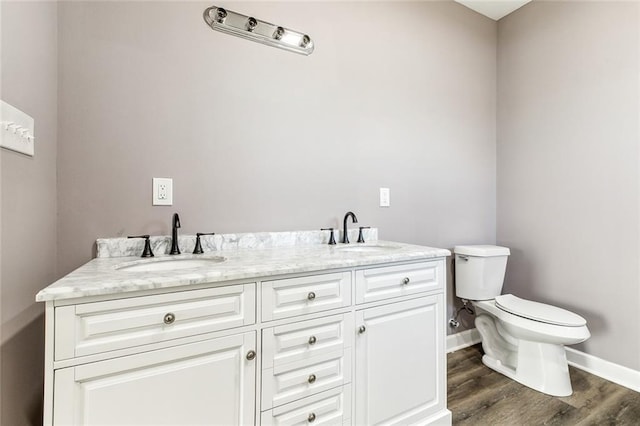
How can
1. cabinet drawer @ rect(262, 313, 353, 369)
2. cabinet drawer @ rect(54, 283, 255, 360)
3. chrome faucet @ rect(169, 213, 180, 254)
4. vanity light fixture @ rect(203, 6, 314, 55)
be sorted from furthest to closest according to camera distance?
vanity light fixture @ rect(203, 6, 314, 55)
chrome faucet @ rect(169, 213, 180, 254)
cabinet drawer @ rect(262, 313, 353, 369)
cabinet drawer @ rect(54, 283, 255, 360)

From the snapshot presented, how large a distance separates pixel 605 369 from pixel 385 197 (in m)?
1.70

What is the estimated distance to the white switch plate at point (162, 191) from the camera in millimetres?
1400

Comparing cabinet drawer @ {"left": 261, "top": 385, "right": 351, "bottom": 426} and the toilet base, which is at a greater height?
cabinet drawer @ {"left": 261, "top": 385, "right": 351, "bottom": 426}

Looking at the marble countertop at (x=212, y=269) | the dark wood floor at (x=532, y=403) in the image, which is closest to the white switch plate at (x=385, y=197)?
the marble countertop at (x=212, y=269)

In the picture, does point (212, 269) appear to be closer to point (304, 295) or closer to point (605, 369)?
point (304, 295)

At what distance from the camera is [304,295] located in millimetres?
1127

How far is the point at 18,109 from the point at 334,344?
1.30m

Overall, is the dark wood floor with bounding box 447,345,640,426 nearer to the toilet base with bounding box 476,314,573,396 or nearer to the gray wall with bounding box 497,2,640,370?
the toilet base with bounding box 476,314,573,396

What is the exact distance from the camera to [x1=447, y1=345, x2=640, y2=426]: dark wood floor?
154 centimetres

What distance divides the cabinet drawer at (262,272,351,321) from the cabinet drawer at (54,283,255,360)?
0.20 ft

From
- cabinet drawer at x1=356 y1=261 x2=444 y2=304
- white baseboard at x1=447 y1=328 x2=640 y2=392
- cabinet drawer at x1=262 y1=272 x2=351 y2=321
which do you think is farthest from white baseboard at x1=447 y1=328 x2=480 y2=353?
cabinet drawer at x1=262 y1=272 x2=351 y2=321

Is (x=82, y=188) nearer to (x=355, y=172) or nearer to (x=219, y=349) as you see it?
(x=219, y=349)

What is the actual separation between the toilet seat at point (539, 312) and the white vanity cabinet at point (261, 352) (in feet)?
2.26

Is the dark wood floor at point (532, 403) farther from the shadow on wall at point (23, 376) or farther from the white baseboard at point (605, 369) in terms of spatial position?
the shadow on wall at point (23, 376)
